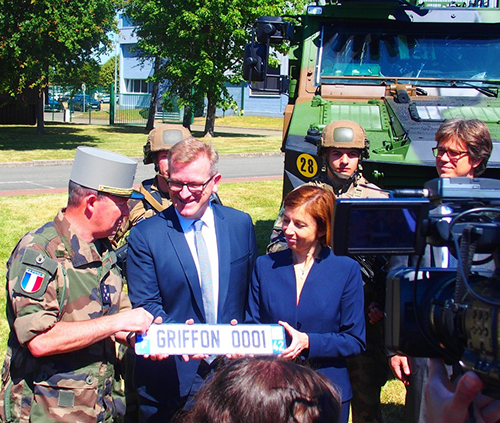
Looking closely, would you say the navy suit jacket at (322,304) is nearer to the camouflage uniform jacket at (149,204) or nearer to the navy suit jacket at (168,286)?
the navy suit jacket at (168,286)

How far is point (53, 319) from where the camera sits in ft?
8.66

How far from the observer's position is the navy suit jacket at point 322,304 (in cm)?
315

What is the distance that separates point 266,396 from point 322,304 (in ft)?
5.18

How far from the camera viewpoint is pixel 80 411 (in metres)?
2.76

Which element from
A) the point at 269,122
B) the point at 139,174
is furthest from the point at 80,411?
the point at 269,122

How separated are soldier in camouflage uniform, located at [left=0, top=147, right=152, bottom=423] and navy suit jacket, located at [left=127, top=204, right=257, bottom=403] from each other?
173 mm

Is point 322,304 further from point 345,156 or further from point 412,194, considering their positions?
point 412,194

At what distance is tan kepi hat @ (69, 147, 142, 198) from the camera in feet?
9.29

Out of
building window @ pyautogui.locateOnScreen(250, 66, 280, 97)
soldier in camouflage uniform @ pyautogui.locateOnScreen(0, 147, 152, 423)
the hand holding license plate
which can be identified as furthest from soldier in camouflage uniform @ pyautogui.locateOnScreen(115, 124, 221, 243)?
building window @ pyautogui.locateOnScreen(250, 66, 280, 97)

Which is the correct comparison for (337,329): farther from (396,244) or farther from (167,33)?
(167,33)

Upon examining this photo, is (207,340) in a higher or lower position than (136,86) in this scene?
lower

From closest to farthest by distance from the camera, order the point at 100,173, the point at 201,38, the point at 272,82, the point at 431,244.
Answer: the point at 431,244 < the point at 100,173 < the point at 272,82 < the point at 201,38

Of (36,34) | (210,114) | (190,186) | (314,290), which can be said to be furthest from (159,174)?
(210,114)

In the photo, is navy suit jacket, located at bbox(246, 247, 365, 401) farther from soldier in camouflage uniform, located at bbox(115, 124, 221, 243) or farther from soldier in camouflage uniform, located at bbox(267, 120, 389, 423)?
soldier in camouflage uniform, located at bbox(115, 124, 221, 243)
